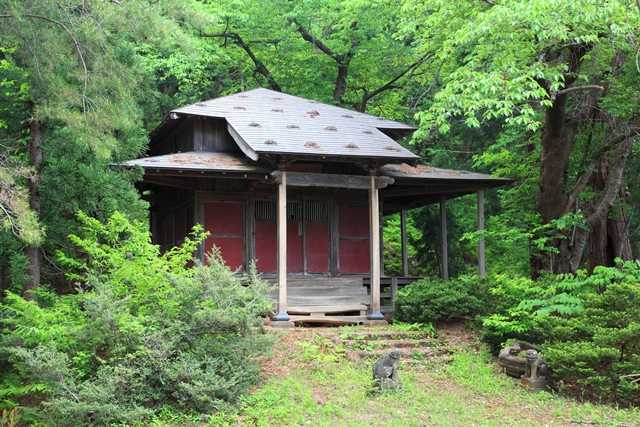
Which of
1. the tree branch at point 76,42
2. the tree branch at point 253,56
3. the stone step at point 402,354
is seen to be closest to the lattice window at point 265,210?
the stone step at point 402,354

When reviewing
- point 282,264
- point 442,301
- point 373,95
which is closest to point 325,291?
point 282,264

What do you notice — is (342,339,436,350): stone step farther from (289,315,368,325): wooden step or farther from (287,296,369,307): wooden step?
(287,296,369,307): wooden step

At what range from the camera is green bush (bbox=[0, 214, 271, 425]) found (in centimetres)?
898

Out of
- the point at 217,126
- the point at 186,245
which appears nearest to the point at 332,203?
the point at 217,126

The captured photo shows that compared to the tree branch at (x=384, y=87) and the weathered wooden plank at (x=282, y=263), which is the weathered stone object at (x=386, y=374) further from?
the tree branch at (x=384, y=87)

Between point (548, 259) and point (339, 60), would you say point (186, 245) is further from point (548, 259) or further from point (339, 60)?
point (339, 60)

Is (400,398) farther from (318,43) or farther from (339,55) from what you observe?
(318,43)

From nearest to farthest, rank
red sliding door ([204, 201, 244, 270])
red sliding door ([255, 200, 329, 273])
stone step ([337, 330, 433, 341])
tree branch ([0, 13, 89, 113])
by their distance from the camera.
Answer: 1. tree branch ([0, 13, 89, 113])
2. stone step ([337, 330, 433, 341])
3. red sliding door ([204, 201, 244, 270])
4. red sliding door ([255, 200, 329, 273])

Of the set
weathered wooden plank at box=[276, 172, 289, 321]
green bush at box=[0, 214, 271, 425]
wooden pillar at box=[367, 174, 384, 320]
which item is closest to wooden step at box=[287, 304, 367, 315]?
wooden pillar at box=[367, 174, 384, 320]

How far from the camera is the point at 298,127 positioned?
51.6 feet

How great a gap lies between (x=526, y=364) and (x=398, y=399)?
2519 millimetres

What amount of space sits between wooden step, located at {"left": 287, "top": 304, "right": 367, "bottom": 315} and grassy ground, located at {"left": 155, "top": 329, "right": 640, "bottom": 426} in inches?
109

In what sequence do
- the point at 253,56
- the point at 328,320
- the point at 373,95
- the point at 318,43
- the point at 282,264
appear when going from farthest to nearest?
the point at 373,95 → the point at 253,56 → the point at 318,43 → the point at 328,320 → the point at 282,264

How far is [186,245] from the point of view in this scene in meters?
11.0
